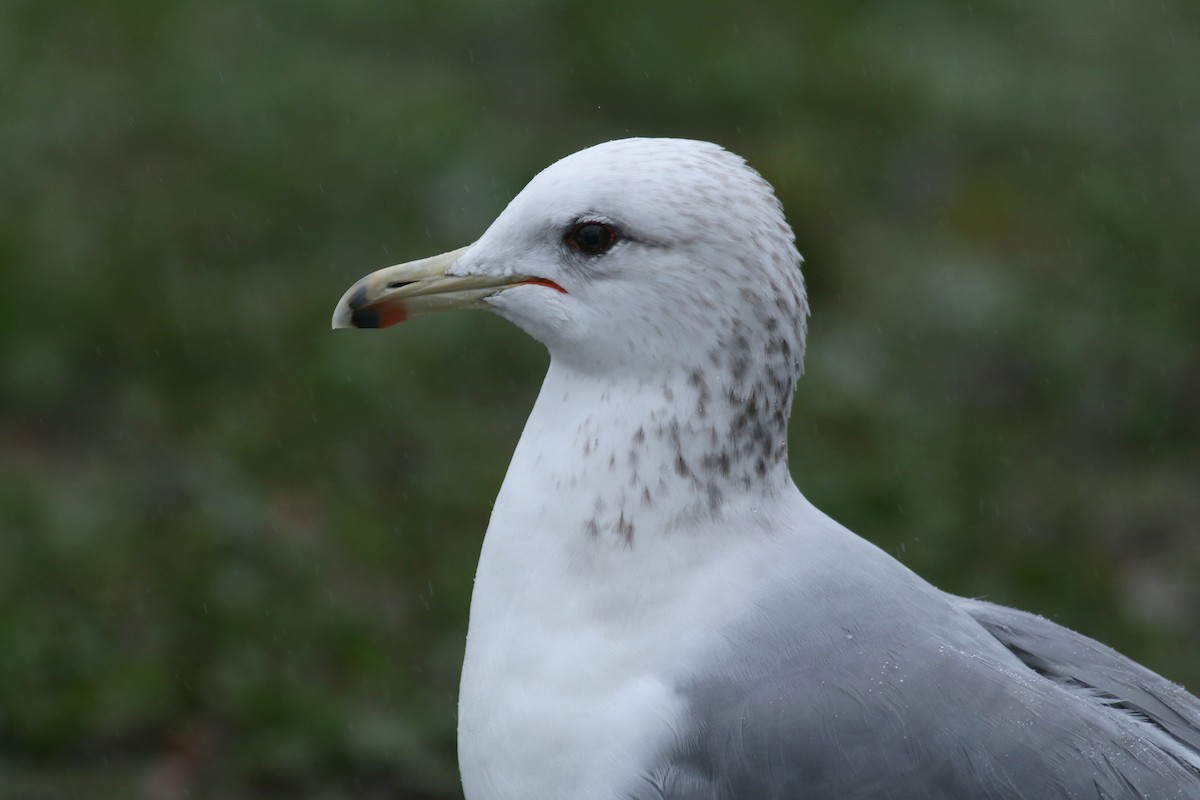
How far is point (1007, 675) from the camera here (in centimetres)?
258

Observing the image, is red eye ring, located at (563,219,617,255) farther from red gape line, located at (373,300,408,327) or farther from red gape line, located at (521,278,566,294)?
red gape line, located at (373,300,408,327)

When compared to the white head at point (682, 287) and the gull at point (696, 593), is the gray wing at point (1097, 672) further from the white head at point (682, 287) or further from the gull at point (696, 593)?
the white head at point (682, 287)

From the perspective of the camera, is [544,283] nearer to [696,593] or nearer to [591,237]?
[591,237]

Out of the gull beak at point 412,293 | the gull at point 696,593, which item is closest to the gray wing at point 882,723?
the gull at point 696,593

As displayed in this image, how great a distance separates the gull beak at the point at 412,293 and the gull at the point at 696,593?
0.04 ft

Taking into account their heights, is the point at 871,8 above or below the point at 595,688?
above

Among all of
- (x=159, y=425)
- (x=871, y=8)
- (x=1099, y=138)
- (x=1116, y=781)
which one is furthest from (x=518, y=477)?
(x=871, y=8)

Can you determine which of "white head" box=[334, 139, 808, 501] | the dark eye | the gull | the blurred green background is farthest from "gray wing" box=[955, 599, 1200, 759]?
the blurred green background

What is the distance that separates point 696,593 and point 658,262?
54cm

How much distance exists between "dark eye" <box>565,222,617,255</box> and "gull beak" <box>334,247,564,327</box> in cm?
15

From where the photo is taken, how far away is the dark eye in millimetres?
2654

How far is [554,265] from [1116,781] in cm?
122

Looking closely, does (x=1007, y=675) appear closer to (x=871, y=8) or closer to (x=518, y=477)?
(x=518, y=477)

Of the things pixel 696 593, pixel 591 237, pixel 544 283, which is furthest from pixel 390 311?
pixel 696 593
